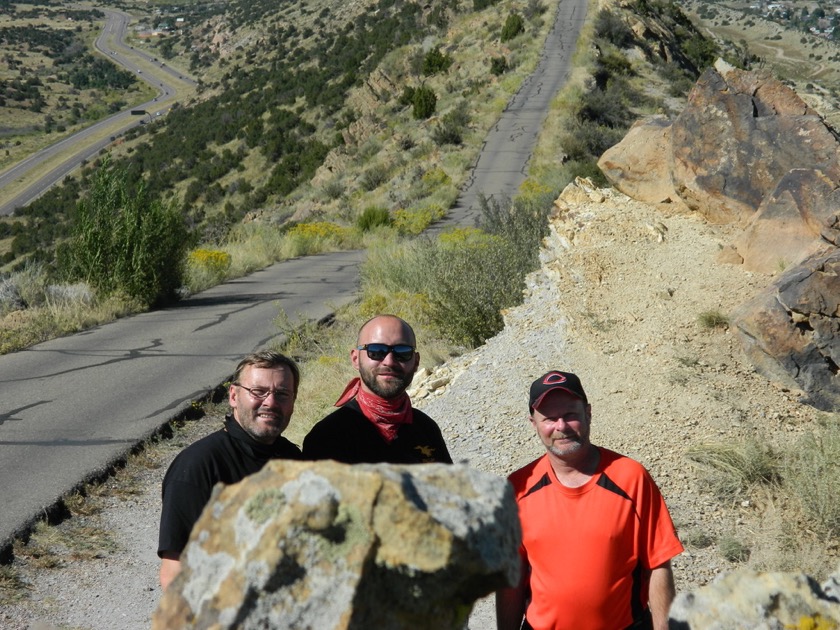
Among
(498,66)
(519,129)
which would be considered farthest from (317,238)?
(498,66)

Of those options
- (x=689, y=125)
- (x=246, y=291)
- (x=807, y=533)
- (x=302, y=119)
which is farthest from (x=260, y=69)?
(x=807, y=533)

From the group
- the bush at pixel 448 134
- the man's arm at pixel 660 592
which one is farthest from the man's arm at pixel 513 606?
the bush at pixel 448 134

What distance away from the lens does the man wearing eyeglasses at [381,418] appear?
3.33 metres

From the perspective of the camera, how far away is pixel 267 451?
10.4 feet

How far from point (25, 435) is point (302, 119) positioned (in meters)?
44.1

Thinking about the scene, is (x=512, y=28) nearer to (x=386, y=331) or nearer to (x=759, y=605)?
(x=386, y=331)

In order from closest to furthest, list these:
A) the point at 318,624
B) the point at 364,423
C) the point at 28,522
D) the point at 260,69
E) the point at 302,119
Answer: the point at 318,624 < the point at 364,423 < the point at 28,522 < the point at 302,119 < the point at 260,69

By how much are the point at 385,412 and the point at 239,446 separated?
58cm

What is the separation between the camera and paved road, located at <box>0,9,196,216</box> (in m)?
66.1

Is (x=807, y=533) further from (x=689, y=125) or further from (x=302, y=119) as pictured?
(x=302, y=119)

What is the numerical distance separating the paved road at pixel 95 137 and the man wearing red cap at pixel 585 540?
6362cm

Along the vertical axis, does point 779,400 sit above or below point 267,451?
below

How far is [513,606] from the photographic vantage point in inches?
125

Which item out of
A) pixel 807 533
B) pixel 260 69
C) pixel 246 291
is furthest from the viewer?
pixel 260 69
